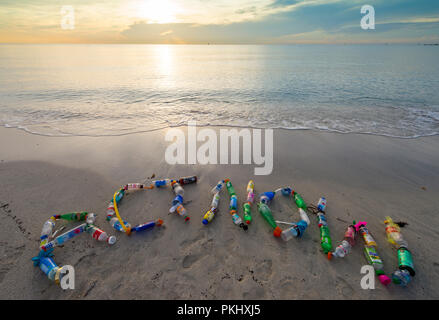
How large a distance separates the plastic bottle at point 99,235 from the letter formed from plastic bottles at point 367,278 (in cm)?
512

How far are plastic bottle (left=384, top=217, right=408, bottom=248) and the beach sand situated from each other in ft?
0.53

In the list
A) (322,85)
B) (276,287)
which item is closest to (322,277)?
(276,287)

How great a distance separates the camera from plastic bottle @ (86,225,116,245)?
15.3 feet

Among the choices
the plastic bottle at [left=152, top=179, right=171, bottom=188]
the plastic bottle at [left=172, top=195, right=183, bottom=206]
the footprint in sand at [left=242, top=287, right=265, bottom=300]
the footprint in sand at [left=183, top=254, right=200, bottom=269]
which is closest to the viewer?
the footprint in sand at [left=242, top=287, right=265, bottom=300]

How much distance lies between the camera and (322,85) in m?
23.1

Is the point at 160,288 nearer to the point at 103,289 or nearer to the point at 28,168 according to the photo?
the point at 103,289

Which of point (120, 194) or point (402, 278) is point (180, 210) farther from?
point (402, 278)

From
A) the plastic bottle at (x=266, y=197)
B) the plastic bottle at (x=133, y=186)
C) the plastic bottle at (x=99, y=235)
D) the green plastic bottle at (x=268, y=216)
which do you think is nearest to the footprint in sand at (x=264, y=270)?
the green plastic bottle at (x=268, y=216)

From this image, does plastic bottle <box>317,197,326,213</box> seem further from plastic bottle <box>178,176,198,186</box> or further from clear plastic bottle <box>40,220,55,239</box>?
clear plastic bottle <box>40,220,55,239</box>

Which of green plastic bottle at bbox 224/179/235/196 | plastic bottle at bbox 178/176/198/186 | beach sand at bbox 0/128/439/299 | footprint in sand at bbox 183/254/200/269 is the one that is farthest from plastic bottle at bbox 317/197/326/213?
plastic bottle at bbox 178/176/198/186

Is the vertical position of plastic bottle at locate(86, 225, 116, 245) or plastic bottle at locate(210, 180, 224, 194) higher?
plastic bottle at locate(210, 180, 224, 194)

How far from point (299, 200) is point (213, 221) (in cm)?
244

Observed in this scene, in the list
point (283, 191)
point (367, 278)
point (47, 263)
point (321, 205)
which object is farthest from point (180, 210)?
point (367, 278)

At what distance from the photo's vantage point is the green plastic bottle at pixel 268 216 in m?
4.77
